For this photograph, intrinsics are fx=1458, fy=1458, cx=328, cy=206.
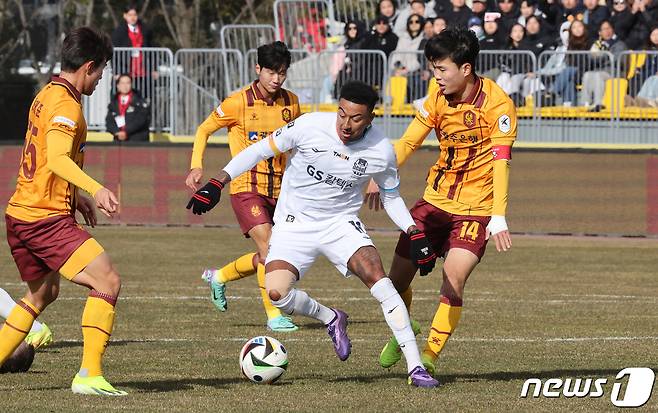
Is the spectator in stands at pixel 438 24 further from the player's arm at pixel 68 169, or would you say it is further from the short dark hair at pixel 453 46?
the player's arm at pixel 68 169

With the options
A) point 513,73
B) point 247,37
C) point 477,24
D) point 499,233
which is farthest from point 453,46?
point 247,37

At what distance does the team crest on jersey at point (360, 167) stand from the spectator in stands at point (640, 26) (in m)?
15.3

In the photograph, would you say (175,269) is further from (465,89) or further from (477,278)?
(465,89)

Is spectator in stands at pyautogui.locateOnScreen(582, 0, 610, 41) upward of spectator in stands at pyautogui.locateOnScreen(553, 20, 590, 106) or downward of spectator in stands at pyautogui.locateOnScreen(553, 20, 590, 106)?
upward

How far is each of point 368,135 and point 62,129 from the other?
7.05 ft

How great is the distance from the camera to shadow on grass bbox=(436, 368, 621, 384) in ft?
32.2

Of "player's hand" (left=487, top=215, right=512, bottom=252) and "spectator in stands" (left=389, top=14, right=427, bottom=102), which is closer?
"player's hand" (left=487, top=215, right=512, bottom=252)

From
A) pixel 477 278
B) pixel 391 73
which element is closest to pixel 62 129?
pixel 477 278

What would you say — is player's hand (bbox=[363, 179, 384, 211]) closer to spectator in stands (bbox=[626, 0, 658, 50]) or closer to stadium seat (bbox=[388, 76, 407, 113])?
stadium seat (bbox=[388, 76, 407, 113])

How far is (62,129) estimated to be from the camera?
861 centimetres

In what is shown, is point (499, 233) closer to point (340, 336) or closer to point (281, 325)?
point (340, 336)

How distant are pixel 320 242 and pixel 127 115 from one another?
15.0 meters

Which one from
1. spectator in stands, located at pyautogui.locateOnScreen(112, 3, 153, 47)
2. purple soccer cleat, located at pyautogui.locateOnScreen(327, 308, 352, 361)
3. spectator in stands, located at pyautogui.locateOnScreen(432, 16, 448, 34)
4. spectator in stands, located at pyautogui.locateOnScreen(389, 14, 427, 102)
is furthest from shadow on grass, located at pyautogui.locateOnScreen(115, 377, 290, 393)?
spectator in stands, located at pyautogui.locateOnScreen(112, 3, 153, 47)

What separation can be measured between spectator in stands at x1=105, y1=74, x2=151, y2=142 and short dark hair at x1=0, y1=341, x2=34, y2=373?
14221mm
